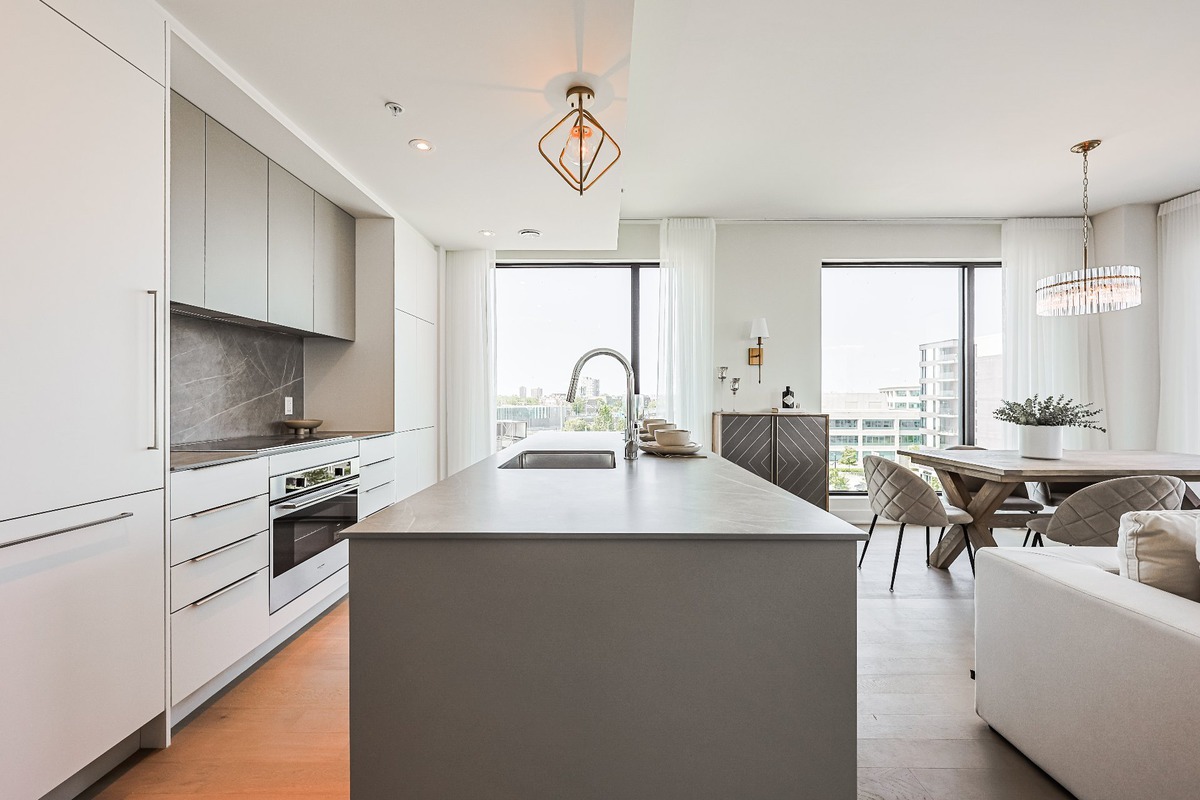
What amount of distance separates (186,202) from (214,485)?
1116 millimetres

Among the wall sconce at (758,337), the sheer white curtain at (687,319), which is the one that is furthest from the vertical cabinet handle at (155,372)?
the wall sconce at (758,337)

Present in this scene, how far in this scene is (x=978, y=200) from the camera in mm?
4645

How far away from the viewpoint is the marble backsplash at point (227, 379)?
262cm

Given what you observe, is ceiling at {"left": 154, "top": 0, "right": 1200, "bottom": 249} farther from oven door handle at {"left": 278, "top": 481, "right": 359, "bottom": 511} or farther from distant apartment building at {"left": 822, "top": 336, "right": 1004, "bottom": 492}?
oven door handle at {"left": 278, "top": 481, "right": 359, "bottom": 511}

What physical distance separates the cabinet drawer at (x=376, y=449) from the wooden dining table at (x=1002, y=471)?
333 cm

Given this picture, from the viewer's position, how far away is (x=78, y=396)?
1.50 meters

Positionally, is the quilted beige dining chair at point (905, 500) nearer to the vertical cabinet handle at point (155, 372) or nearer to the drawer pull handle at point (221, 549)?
the drawer pull handle at point (221, 549)

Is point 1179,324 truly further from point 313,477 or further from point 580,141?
point 313,477

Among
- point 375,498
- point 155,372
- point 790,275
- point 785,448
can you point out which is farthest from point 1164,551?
point 790,275

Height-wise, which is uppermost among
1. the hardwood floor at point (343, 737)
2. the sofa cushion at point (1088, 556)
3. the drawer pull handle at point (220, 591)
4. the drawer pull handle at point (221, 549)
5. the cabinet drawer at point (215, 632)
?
the sofa cushion at point (1088, 556)

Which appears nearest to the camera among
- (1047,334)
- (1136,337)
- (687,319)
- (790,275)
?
(1136,337)

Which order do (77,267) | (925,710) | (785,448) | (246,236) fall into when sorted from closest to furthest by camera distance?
(77,267), (925,710), (246,236), (785,448)

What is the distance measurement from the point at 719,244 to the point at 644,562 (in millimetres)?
4615

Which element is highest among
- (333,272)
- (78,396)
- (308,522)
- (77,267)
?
(333,272)
